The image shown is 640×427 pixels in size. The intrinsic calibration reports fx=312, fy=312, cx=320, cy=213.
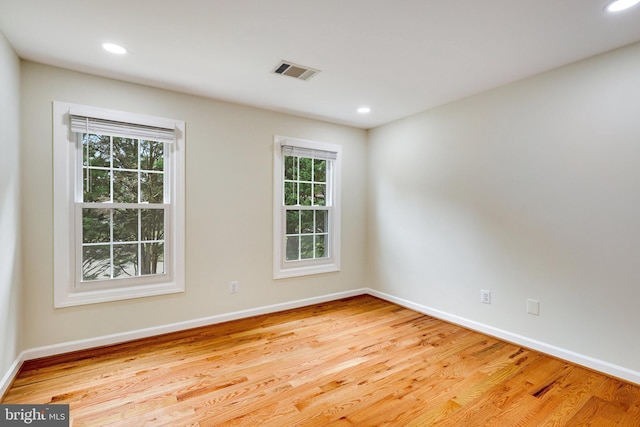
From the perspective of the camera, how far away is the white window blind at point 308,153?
3758 mm

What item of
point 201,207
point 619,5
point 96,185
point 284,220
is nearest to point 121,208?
point 96,185

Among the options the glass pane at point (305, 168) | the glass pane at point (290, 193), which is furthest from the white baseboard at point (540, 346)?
the glass pane at point (305, 168)

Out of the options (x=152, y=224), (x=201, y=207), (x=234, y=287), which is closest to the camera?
(x=152, y=224)

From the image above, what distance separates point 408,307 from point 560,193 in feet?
6.82

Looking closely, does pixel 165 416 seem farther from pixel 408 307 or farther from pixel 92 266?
pixel 408 307

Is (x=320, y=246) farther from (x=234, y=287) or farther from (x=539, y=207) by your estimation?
(x=539, y=207)

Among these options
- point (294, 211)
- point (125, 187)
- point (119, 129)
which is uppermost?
point (119, 129)

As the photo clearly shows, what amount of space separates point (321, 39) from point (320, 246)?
8.60 feet

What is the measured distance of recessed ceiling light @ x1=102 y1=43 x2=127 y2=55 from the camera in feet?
7.40

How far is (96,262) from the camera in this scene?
2.80 m

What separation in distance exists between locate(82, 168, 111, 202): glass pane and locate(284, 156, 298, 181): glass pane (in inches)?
72.3

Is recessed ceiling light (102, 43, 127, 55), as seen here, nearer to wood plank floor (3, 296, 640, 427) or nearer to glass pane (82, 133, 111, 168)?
glass pane (82, 133, 111, 168)

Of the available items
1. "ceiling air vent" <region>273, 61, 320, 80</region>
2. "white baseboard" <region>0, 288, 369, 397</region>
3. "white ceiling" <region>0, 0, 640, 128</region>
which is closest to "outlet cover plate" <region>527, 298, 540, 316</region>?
"white ceiling" <region>0, 0, 640, 128</region>

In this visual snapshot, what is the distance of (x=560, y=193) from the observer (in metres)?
2.57
